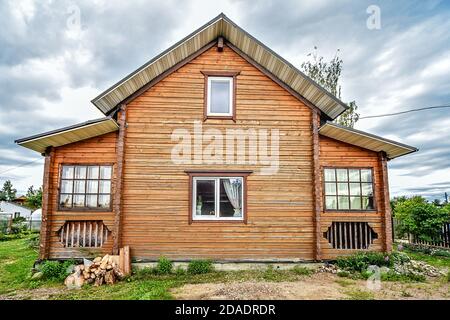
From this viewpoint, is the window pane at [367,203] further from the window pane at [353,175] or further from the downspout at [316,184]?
the downspout at [316,184]

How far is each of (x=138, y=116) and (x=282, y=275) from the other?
6415 mm

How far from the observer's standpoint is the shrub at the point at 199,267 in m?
8.41

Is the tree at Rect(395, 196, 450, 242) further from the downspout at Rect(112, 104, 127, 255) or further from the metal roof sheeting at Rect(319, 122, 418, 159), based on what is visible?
the downspout at Rect(112, 104, 127, 255)

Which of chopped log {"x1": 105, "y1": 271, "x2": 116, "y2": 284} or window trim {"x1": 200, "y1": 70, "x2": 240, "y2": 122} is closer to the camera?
chopped log {"x1": 105, "y1": 271, "x2": 116, "y2": 284}

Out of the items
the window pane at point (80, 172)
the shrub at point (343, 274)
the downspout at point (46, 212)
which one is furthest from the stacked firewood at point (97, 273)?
the shrub at point (343, 274)

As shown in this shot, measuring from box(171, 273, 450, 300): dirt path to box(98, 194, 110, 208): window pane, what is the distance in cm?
354

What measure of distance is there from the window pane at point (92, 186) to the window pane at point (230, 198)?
3.81 metres

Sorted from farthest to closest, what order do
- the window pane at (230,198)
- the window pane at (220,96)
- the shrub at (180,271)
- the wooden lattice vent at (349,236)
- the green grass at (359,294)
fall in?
the window pane at (220,96), the wooden lattice vent at (349,236), the window pane at (230,198), the shrub at (180,271), the green grass at (359,294)

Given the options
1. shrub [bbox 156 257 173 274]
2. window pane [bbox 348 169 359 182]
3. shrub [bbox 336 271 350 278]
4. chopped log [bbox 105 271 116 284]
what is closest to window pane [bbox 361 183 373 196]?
window pane [bbox 348 169 359 182]

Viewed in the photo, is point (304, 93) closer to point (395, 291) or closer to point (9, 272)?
point (395, 291)

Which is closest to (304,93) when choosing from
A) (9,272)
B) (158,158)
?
(158,158)

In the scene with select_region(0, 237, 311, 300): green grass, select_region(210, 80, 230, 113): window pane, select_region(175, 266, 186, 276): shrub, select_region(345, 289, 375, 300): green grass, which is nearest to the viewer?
select_region(345, 289, 375, 300): green grass

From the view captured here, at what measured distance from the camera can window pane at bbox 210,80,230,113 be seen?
9516 millimetres

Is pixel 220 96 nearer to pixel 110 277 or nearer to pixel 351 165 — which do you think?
pixel 351 165
